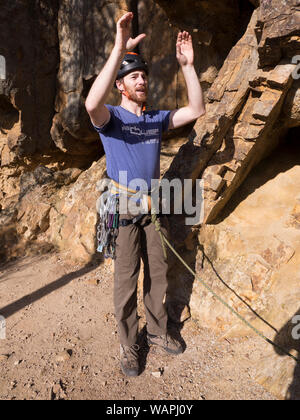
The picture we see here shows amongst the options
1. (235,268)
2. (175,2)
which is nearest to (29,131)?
(175,2)

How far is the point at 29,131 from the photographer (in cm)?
714

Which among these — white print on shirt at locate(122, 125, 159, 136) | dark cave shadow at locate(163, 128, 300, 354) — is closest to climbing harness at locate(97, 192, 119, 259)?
white print on shirt at locate(122, 125, 159, 136)

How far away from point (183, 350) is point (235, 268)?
1167 mm

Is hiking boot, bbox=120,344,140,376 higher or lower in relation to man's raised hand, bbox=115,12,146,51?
lower

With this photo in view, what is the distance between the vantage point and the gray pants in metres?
2.94

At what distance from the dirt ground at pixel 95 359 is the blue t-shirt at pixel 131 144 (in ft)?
6.61

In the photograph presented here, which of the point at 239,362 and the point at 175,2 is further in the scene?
the point at 175,2

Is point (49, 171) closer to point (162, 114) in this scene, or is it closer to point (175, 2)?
point (175, 2)

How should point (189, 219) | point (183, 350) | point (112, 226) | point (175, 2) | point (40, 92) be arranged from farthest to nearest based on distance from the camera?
1. point (40, 92)
2. point (175, 2)
3. point (189, 219)
4. point (183, 350)
5. point (112, 226)

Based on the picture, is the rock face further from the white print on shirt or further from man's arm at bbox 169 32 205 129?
the white print on shirt

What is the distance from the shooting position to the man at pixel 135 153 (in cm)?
268

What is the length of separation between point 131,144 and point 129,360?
7.48ft

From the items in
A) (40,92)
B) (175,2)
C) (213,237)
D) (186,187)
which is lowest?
(213,237)

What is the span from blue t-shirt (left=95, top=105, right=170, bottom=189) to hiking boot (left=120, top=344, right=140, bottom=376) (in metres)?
1.81
